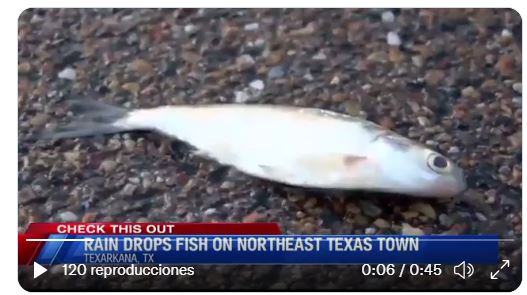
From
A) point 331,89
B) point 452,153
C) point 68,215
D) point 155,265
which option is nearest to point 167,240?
point 155,265

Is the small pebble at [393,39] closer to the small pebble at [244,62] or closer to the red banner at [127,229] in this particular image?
the small pebble at [244,62]

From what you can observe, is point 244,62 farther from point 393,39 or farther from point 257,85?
point 393,39

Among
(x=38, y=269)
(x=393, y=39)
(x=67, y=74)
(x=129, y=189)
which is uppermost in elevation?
(x=393, y=39)

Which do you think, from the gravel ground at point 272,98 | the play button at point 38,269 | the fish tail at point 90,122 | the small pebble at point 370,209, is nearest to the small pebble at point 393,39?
the gravel ground at point 272,98

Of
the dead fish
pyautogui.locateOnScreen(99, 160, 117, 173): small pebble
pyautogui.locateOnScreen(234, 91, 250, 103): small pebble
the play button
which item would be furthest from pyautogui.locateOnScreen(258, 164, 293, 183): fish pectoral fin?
the play button

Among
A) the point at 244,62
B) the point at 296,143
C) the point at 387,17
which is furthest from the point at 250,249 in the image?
the point at 387,17

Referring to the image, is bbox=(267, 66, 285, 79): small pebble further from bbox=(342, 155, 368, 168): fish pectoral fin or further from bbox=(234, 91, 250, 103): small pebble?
bbox=(342, 155, 368, 168): fish pectoral fin
